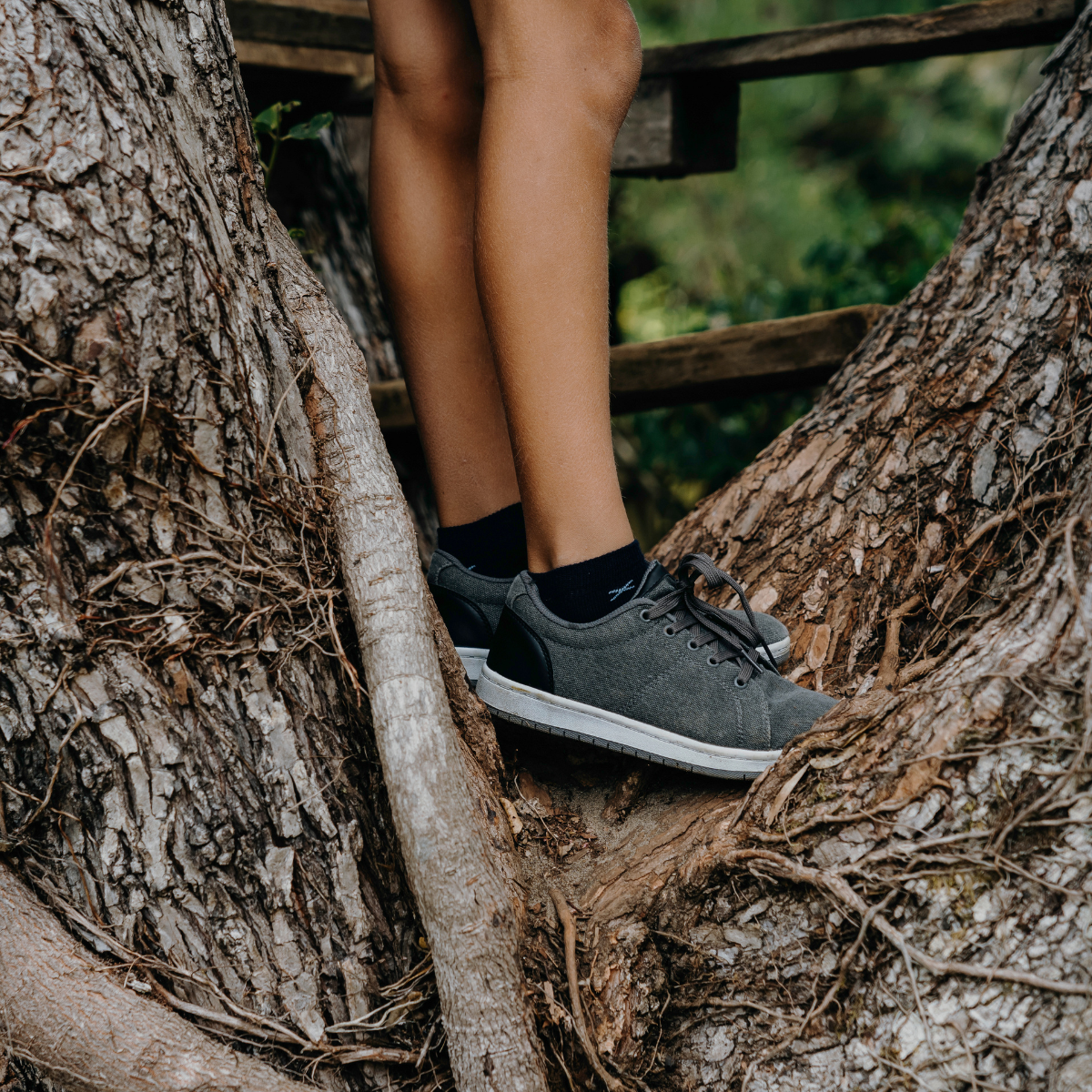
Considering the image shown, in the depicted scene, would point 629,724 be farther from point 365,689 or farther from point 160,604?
point 160,604

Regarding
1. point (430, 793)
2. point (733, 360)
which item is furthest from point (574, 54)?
point (733, 360)

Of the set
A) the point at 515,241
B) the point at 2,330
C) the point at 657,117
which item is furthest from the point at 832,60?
the point at 2,330

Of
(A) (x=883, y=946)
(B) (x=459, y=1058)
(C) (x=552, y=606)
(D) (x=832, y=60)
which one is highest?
(D) (x=832, y=60)

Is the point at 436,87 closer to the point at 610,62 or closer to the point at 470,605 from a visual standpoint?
the point at 610,62

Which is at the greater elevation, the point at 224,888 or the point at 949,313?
the point at 949,313

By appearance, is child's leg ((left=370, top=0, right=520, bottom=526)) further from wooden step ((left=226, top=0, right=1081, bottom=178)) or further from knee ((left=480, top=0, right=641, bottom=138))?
wooden step ((left=226, top=0, right=1081, bottom=178))

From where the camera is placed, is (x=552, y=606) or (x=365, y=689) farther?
(x=552, y=606)

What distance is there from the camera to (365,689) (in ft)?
3.34

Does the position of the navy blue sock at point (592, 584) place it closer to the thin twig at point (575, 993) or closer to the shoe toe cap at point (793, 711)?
the shoe toe cap at point (793, 711)

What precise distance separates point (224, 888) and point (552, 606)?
51 centimetres

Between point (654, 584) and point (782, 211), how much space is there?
7530 mm

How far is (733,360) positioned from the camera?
2.00 m

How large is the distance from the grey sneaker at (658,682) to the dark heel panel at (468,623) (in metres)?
0.14

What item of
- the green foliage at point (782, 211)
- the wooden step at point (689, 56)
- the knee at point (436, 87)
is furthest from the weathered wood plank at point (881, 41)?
the green foliage at point (782, 211)
